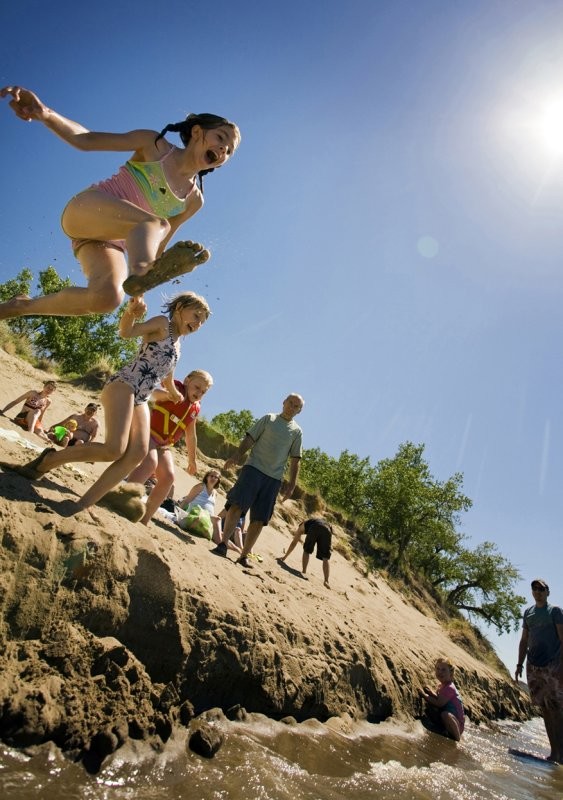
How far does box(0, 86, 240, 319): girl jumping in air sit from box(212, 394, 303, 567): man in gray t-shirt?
2.95m

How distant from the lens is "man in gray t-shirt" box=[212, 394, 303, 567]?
5.05 meters

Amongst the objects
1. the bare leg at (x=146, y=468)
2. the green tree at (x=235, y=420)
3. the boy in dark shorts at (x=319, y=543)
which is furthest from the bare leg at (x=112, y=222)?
the green tree at (x=235, y=420)

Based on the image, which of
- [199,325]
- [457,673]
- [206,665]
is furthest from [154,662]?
[457,673]

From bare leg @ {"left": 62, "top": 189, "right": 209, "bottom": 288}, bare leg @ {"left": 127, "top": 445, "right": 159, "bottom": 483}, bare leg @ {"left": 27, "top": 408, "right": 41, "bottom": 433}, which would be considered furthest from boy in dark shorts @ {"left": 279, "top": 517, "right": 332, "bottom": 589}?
bare leg @ {"left": 62, "top": 189, "right": 209, "bottom": 288}

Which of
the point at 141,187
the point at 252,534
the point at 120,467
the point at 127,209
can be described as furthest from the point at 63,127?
the point at 252,534

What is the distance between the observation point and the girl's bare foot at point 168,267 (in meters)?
2.21

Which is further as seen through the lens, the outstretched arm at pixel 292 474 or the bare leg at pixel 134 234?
the outstretched arm at pixel 292 474

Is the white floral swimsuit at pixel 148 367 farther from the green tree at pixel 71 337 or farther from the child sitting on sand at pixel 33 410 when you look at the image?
the green tree at pixel 71 337

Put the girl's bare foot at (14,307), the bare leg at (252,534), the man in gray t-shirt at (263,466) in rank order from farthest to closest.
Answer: the man in gray t-shirt at (263,466)
the bare leg at (252,534)
the girl's bare foot at (14,307)

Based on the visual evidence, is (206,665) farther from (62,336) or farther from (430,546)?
(62,336)

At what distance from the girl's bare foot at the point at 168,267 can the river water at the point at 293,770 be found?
1935 mm

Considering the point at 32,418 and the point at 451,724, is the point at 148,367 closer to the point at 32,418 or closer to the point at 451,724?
the point at 451,724

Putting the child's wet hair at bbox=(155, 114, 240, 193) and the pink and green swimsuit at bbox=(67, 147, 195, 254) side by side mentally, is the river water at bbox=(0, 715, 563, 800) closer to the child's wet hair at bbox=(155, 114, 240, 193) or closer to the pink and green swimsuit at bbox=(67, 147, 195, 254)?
the pink and green swimsuit at bbox=(67, 147, 195, 254)

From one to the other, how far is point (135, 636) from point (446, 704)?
381 centimetres
